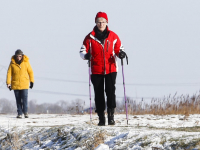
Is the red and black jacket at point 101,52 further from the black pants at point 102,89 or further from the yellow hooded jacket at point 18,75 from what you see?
the yellow hooded jacket at point 18,75

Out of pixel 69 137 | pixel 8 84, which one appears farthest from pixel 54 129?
pixel 8 84

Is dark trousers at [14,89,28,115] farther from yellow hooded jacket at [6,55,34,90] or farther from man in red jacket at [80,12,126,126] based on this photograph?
man in red jacket at [80,12,126,126]

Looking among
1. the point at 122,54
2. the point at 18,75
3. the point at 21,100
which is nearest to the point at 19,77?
the point at 18,75

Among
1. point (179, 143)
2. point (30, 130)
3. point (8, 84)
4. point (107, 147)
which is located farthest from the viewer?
point (8, 84)

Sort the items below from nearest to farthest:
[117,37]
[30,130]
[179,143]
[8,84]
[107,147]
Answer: [179,143] < [107,147] < [30,130] < [117,37] < [8,84]

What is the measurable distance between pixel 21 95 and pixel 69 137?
713cm

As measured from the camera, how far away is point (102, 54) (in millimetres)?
8102

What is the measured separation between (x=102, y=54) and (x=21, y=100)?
618 cm

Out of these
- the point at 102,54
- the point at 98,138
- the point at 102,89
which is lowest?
the point at 98,138

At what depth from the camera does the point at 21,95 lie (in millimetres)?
13422

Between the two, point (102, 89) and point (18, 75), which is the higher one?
point (18, 75)

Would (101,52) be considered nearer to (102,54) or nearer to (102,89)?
(102,54)

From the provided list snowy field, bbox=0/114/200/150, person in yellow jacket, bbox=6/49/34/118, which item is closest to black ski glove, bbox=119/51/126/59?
snowy field, bbox=0/114/200/150

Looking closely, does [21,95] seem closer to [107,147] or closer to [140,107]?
[140,107]
